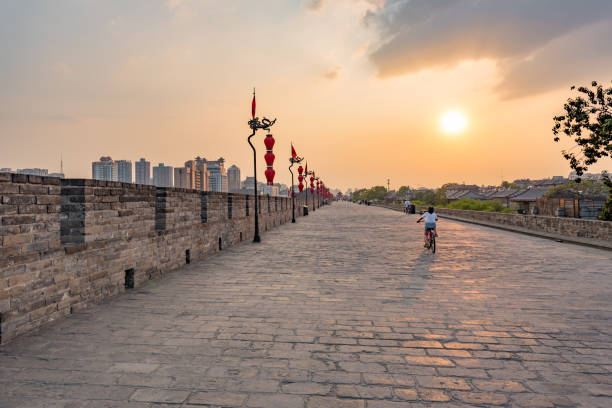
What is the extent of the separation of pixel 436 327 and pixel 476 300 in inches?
64.1

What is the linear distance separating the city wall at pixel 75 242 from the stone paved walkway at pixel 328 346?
315mm

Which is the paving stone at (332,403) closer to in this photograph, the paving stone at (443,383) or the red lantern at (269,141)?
the paving stone at (443,383)

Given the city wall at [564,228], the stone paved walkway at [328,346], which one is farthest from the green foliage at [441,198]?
the stone paved walkway at [328,346]

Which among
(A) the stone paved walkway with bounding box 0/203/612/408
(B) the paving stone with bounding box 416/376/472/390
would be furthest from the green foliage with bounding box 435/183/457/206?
(B) the paving stone with bounding box 416/376/472/390

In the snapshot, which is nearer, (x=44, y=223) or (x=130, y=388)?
(x=130, y=388)

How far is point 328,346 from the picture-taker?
3725 millimetres

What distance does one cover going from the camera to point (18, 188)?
431 centimetres

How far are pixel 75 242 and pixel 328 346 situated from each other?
4.25m

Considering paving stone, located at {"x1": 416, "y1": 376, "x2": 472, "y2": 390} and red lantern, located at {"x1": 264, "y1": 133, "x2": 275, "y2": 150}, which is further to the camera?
red lantern, located at {"x1": 264, "y1": 133, "x2": 275, "y2": 150}

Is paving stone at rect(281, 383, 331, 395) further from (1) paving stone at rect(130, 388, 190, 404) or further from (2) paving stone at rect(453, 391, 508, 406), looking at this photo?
(2) paving stone at rect(453, 391, 508, 406)

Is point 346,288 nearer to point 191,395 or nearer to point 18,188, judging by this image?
point 191,395

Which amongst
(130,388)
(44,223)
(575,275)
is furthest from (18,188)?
(575,275)

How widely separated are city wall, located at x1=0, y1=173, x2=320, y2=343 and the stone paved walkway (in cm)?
31

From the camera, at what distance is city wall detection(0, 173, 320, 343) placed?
4.14 metres
